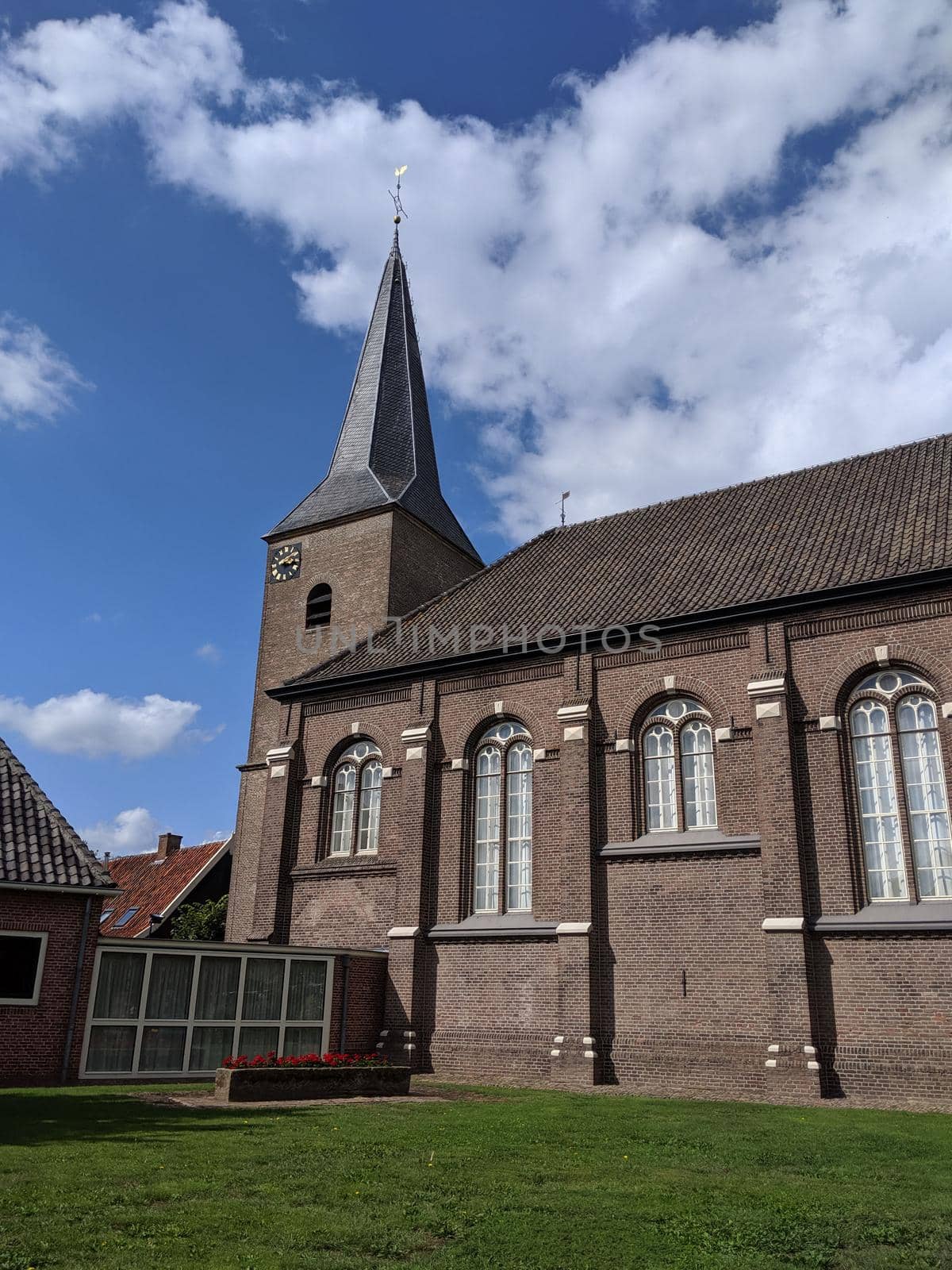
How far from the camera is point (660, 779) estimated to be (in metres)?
19.8

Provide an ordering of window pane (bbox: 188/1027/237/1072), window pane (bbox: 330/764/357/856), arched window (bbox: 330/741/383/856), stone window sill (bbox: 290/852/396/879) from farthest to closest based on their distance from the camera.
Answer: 1. window pane (bbox: 330/764/357/856)
2. arched window (bbox: 330/741/383/856)
3. stone window sill (bbox: 290/852/396/879)
4. window pane (bbox: 188/1027/237/1072)

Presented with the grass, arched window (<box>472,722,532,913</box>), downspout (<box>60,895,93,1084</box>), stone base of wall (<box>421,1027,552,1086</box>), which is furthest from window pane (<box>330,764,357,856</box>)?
the grass

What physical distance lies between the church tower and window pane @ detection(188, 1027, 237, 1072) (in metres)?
6.69

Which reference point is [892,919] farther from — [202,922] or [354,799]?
[202,922]

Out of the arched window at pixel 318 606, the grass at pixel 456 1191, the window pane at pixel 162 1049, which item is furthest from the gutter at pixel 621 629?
the grass at pixel 456 1191

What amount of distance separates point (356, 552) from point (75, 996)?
1584 centimetres

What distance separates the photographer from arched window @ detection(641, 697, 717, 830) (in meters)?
19.2

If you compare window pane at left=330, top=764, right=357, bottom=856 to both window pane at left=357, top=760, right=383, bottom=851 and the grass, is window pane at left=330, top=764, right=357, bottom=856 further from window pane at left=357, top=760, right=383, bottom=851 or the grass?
the grass

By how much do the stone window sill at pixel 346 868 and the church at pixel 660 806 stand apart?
0.08 meters

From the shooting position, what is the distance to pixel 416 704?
75.3 ft

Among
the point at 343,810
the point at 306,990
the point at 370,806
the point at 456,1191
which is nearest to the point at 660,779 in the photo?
the point at 370,806

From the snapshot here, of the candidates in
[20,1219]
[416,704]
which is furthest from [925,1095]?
[20,1219]

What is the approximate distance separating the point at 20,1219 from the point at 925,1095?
13.7m

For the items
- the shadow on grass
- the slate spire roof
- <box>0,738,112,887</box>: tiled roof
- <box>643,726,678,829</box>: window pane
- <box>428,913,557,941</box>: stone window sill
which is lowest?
the shadow on grass
